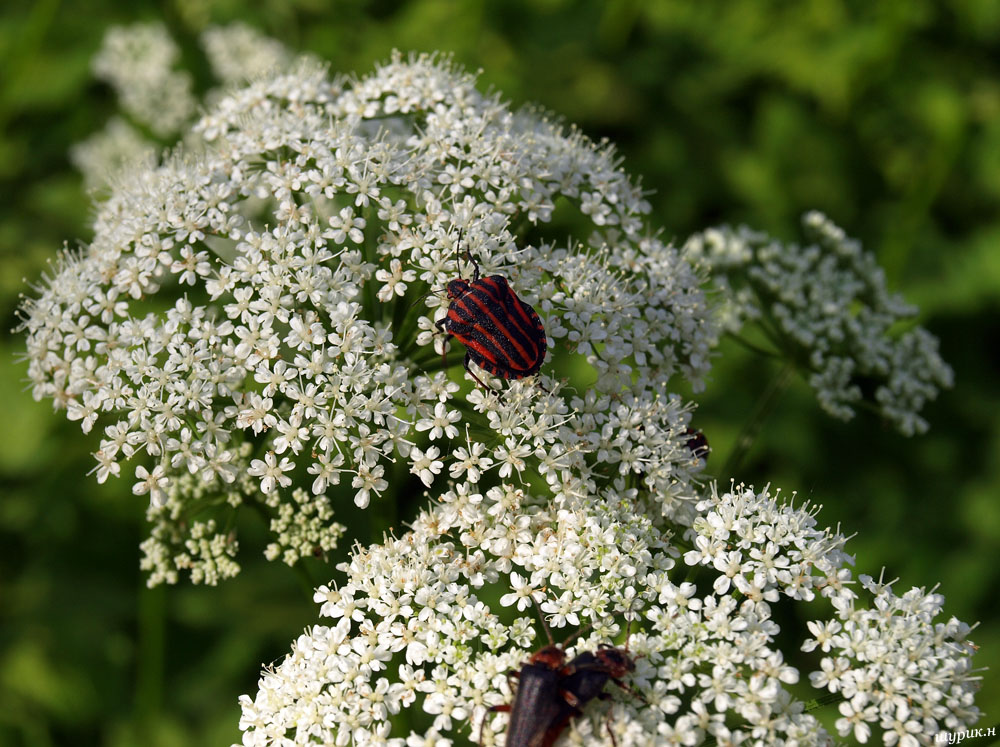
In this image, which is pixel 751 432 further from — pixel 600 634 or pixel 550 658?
pixel 550 658

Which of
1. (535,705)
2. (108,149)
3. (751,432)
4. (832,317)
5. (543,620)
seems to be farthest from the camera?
(108,149)

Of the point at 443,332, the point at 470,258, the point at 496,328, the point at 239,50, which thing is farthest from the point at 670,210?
the point at 496,328

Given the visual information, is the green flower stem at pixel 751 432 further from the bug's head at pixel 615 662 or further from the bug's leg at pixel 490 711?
the bug's leg at pixel 490 711

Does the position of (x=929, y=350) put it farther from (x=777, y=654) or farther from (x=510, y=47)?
(x=510, y=47)

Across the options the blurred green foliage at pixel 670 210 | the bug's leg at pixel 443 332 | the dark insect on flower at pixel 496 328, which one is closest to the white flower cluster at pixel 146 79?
the blurred green foliage at pixel 670 210

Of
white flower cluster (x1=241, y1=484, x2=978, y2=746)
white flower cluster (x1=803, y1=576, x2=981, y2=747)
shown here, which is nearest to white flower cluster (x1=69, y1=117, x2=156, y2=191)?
white flower cluster (x1=241, y1=484, x2=978, y2=746)

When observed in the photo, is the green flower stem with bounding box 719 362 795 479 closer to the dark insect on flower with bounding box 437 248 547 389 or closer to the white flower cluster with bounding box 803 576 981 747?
the white flower cluster with bounding box 803 576 981 747
